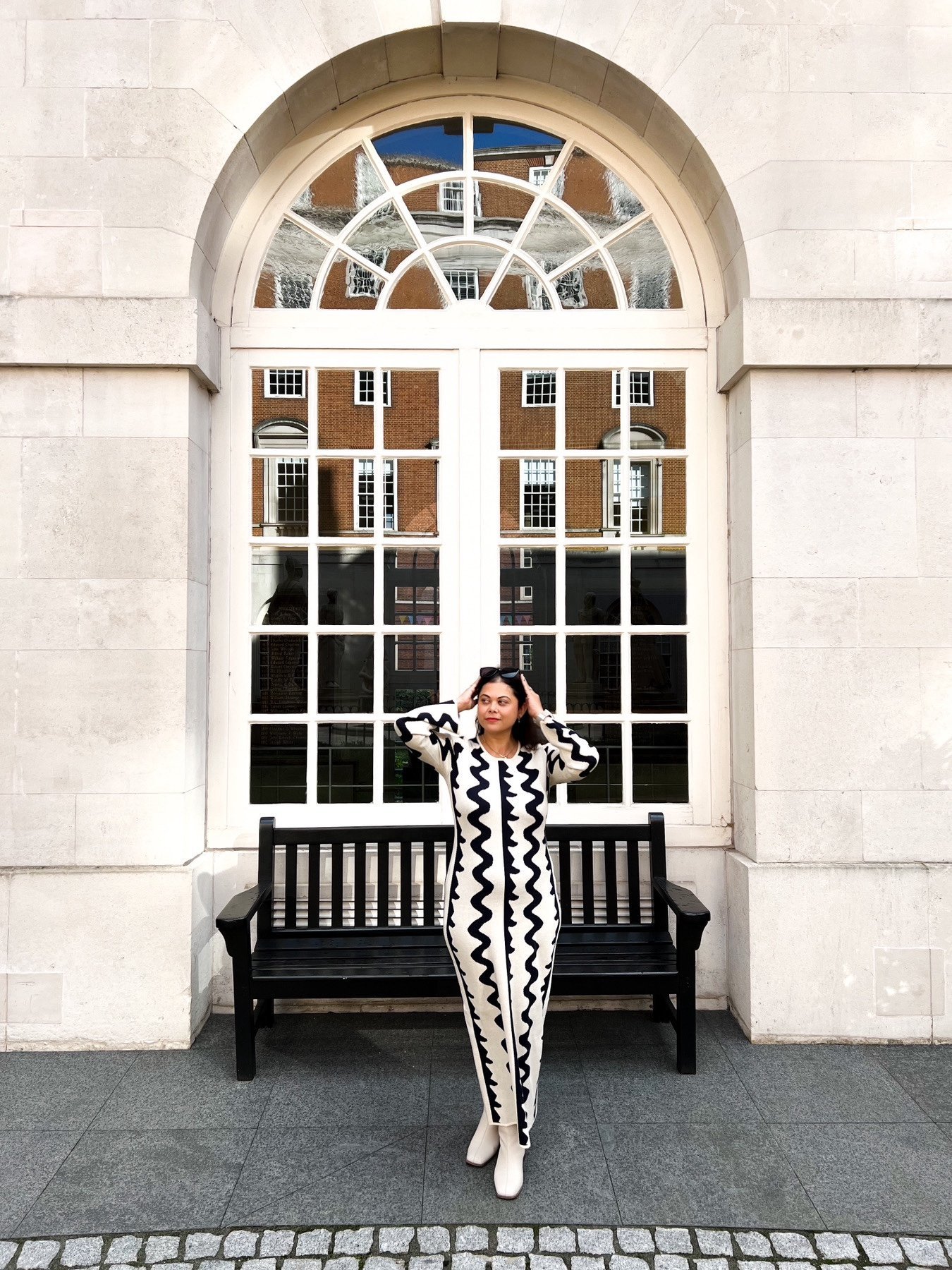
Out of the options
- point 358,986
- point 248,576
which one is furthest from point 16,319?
point 358,986

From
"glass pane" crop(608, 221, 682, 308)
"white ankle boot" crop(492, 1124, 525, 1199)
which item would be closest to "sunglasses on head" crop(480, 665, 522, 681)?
"white ankle boot" crop(492, 1124, 525, 1199)

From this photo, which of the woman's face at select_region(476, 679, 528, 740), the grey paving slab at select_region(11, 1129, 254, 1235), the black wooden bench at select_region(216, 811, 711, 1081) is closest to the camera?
the grey paving slab at select_region(11, 1129, 254, 1235)

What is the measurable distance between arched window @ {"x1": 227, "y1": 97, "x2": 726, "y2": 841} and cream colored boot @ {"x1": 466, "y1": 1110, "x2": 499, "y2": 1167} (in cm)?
177

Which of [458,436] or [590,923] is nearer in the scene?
[590,923]

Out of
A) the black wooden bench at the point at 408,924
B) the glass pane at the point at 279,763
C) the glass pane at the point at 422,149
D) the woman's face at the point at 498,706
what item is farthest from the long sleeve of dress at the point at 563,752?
the glass pane at the point at 422,149

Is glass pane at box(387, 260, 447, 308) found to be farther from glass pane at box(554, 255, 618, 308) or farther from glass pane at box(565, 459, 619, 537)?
glass pane at box(565, 459, 619, 537)

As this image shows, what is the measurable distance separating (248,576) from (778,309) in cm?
314

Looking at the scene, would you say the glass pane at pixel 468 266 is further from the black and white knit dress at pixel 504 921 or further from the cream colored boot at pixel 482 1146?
the cream colored boot at pixel 482 1146

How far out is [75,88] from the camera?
4352mm

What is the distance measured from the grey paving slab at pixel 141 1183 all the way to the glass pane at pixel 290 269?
4.13 metres

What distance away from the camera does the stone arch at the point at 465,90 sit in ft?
14.7

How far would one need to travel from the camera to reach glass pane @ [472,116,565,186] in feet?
16.0

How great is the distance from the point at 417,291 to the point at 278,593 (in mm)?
1890

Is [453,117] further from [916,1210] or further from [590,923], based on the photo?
[916,1210]
